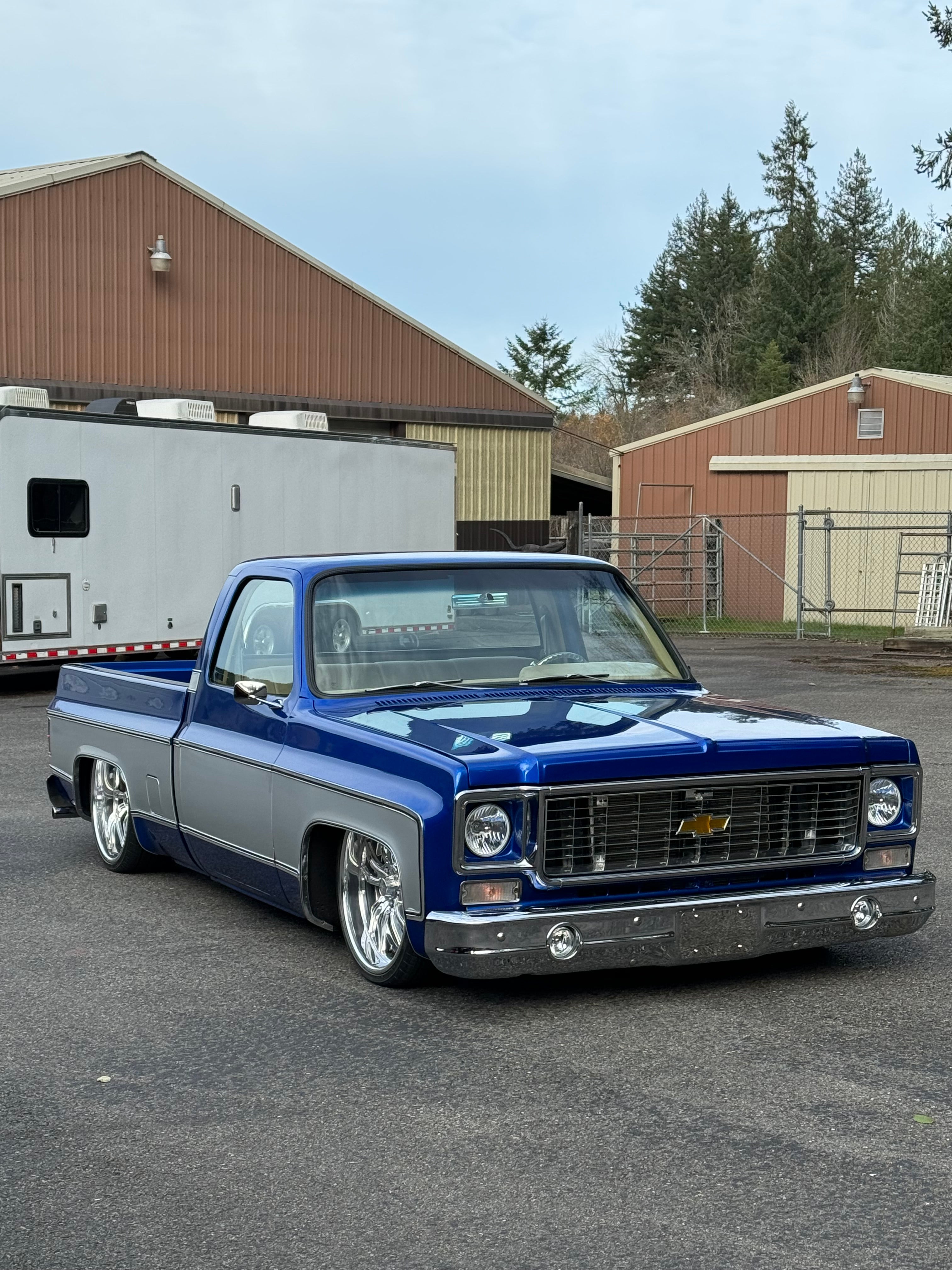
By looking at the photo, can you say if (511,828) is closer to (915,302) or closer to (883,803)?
(883,803)

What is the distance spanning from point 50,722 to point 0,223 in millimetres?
18883

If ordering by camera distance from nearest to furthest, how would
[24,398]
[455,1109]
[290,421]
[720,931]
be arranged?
[455,1109] < [720,931] < [24,398] < [290,421]

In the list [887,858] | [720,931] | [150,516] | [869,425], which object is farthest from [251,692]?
[869,425]

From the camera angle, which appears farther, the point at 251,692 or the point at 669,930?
the point at 251,692

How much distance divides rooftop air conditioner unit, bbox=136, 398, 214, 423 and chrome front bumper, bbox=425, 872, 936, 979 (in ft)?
43.1

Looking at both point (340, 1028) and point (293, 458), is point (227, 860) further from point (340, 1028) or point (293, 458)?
point (293, 458)

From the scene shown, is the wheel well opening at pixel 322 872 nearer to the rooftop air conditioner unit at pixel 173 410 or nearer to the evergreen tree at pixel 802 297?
the rooftop air conditioner unit at pixel 173 410

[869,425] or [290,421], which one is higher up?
[869,425]

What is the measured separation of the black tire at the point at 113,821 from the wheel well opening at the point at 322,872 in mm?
1967

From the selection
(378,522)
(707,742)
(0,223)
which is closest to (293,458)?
(378,522)

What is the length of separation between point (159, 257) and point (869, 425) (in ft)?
43.3

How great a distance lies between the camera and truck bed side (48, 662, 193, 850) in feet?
24.8

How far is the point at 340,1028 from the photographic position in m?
5.52

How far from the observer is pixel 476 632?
6.90 meters
